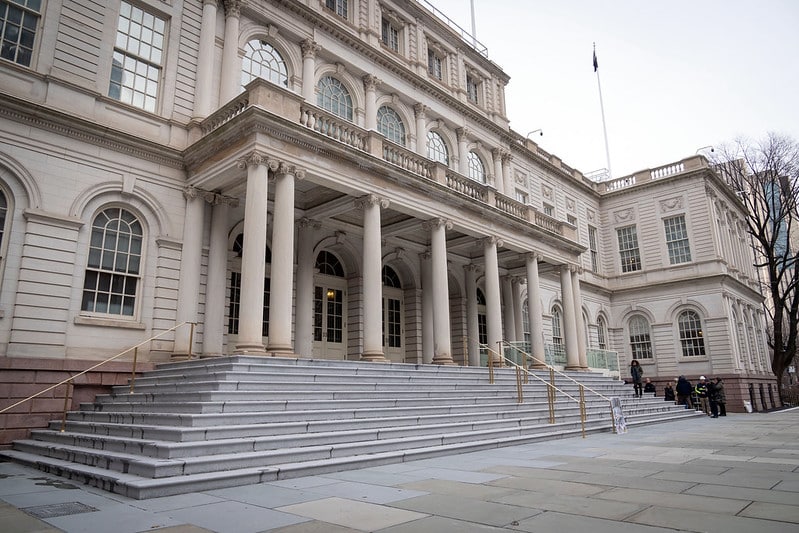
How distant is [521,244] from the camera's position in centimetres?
2158

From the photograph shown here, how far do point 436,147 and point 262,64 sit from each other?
8792mm

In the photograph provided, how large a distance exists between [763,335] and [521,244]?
28757 mm

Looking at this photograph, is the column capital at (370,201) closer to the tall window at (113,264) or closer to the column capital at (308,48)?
the tall window at (113,264)

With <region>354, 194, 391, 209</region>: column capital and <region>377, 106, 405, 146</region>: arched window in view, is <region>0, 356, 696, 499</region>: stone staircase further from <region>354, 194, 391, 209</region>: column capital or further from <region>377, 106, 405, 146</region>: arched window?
<region>377, 106, 405, 146</region>: arched window

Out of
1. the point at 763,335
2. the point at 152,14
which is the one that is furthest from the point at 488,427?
the point at 763,335

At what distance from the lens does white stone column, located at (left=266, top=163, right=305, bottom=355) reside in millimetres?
12484

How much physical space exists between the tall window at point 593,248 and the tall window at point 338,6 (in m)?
21.8

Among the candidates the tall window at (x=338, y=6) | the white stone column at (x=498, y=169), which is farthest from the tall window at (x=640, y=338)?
the tall window at (x=338, y=6)

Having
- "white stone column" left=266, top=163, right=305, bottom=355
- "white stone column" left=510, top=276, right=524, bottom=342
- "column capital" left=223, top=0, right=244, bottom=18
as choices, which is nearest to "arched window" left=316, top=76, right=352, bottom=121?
"column capital" left=223, top=0, right=244, bottom=18

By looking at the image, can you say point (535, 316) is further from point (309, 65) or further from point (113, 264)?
point (113, 264)

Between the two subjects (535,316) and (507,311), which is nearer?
(535,316)

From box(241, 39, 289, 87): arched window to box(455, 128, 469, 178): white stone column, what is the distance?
30.1 ft

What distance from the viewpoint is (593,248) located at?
35625 millimetres

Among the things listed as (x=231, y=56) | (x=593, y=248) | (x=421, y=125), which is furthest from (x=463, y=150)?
(x=593, y=248)
